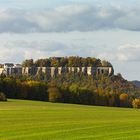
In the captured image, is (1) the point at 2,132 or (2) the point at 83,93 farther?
(2) the point at 83,93

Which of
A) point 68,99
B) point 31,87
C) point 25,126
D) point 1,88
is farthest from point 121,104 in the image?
point 25,126

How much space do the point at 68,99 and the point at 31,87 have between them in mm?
11287

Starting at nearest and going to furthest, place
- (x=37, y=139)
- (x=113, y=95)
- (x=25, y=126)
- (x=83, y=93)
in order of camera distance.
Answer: (x=37, y=139), (x=25, y=126), (x=83, y=93), (x=113, y=95)

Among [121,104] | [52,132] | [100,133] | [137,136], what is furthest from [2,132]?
[121,104]

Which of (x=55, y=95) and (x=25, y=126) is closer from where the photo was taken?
(x=25, y=126)

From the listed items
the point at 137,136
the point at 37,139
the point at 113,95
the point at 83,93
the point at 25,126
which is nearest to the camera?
the point at 37,139

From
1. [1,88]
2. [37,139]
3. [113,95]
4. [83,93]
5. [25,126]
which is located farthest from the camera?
[113,95]

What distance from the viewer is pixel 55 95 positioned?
141500 mm

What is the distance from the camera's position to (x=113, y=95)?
15675 centimetres

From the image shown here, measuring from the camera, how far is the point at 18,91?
142 meters

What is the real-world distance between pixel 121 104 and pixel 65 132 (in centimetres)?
11943

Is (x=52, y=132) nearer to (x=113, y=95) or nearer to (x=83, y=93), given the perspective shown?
(x=83, y=93)

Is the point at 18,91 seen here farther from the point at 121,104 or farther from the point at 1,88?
the point at 121,104

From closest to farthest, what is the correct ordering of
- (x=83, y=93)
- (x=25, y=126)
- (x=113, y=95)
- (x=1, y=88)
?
(x=25, y=126) < (x=1, y=88) < (x=83, y=93) < (x=113, y=95)
